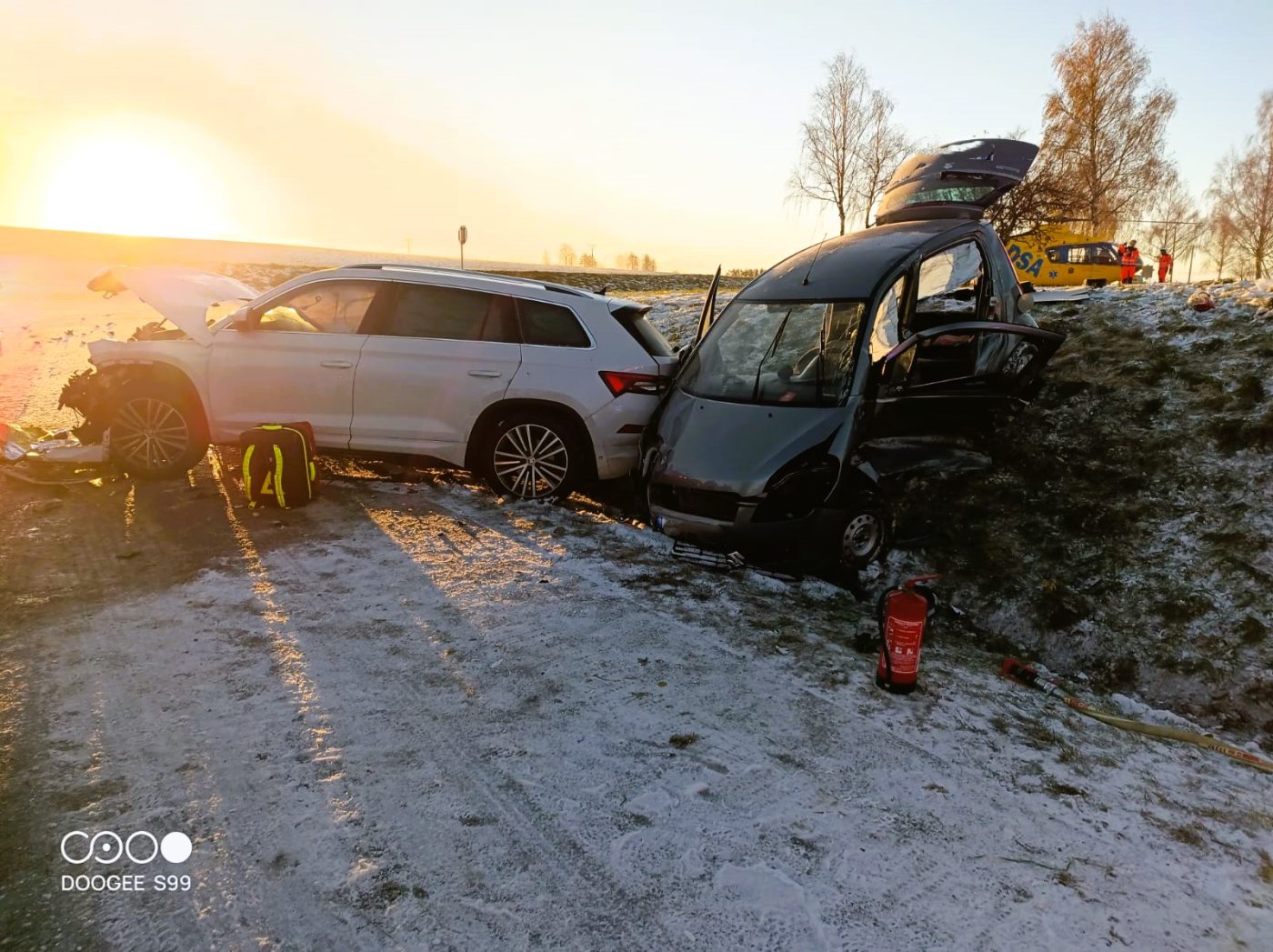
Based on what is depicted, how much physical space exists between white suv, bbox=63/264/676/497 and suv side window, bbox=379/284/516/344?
0.01 m

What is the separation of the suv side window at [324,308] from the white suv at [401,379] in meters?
0.01

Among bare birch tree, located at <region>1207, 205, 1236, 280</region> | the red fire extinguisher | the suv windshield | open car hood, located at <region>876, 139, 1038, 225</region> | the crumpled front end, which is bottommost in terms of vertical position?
the red fire extinguisher

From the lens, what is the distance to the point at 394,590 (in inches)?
191

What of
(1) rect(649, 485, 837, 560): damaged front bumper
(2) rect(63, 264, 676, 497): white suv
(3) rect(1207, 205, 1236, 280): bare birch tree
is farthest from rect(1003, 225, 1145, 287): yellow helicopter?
(1) rect(649, 485, 837, 560): damaged front bumper

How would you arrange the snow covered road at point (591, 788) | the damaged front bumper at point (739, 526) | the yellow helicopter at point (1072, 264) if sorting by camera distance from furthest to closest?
1. the yellow helicopter at point (1072, 264)
2. the damaged front bumper at point (739, 526)
3. the snow covered road at point (591, 788)

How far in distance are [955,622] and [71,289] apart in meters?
27.7

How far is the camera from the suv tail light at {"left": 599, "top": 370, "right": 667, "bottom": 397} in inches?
256

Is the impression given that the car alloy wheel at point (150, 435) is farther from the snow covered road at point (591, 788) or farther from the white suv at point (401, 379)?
the snow covered road at point (591, 788)

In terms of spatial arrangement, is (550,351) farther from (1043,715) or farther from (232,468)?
(1043,715)

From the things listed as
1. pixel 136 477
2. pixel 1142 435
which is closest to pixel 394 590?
pixel 136 477

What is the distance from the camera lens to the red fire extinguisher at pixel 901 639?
383 centimetres

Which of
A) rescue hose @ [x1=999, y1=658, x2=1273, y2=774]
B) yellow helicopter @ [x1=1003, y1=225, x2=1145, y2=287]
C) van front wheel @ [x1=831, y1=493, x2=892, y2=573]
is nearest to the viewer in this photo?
rescue hose @ [x1=999, y1=658, x2=1273, y2=774]

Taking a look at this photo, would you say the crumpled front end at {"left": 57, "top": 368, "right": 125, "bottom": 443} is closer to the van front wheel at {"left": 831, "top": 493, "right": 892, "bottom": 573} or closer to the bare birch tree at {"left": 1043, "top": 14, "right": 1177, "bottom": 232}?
the van front wheel at {"left": 831, "top": 493, "right": 892, "bottom": 573}

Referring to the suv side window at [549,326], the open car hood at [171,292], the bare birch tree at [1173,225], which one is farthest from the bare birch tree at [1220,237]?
the open car hood at [171,292]
